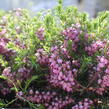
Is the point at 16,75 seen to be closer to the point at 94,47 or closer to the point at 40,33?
A: the point at 40,33

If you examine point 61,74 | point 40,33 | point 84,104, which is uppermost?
point 40,33

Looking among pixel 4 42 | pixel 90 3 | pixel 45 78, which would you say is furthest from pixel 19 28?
pixel 90 3

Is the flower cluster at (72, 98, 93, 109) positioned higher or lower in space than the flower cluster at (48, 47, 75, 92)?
lower

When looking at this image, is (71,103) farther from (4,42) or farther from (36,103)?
(4,42)

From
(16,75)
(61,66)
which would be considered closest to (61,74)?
(61,66)

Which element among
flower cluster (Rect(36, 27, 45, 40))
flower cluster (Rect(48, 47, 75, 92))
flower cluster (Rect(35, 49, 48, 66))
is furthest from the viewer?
flower cluster (Rect(36, 27, 45, 40))

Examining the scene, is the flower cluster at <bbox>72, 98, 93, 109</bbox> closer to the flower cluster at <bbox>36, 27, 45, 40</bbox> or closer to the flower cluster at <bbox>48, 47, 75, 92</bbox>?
the flower cluster at <bbox>48, 47, 75, 92</bbox>

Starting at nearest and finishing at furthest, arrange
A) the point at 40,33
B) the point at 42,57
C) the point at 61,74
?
1. the point at 61,74
2. the point at 42,57
3. the point at 40,33

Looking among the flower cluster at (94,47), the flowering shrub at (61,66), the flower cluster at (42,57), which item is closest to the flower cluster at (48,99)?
the flowering shrub at (61,66)

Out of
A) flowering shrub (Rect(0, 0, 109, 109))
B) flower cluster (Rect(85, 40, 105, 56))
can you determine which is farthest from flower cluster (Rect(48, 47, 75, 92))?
flower cluster (Rect(85, 40, 105, 56))
